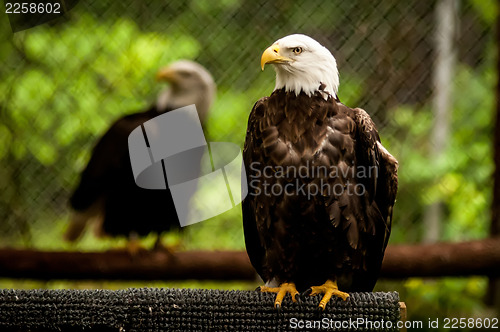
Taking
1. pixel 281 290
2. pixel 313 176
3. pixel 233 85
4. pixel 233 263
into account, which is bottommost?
pixel 233 263

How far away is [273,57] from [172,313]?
74 cm

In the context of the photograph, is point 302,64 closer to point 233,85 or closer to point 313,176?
point 313,176

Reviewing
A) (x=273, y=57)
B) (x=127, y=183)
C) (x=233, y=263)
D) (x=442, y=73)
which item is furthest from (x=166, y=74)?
(x=442, y=73)

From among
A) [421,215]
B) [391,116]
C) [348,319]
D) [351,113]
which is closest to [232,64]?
[391,116]

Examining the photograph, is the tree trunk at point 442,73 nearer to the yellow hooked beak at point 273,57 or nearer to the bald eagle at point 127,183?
the bald eagle at point 127,183

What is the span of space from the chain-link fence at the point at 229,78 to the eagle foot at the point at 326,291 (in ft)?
3.06

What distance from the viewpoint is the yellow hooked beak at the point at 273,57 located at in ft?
5.23

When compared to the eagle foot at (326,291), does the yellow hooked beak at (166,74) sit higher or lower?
lower

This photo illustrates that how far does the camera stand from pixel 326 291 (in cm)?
163

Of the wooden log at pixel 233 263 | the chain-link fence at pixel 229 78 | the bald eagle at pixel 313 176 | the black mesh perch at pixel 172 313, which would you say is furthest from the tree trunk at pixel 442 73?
the black mesh perch at pixel 172 313

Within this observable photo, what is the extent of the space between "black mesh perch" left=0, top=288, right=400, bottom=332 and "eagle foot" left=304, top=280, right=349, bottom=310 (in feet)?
0.09

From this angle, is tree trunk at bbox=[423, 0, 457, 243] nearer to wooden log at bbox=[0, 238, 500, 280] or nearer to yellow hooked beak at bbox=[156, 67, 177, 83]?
wooden log at bbox=[0, 238, 500, 280]

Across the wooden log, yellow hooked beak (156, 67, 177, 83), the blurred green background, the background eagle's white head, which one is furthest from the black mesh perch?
yellow hooked beak (156, 67, 177, 83)

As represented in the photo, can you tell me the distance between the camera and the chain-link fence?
2404 mm
